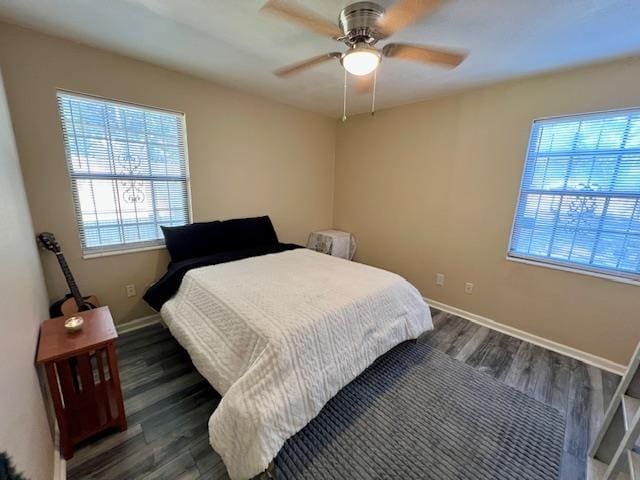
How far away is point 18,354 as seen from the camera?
0.97m

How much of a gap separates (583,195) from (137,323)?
411 cm

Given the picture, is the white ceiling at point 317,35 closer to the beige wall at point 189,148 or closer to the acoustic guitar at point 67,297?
the beige wall at point 189,148

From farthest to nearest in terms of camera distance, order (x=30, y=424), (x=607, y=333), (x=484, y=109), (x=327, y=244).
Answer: (x=327, y=244) < (x=484, y=109) < (x=607, y=333) < (x=30, y=424)

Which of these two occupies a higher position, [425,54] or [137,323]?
[425,54]

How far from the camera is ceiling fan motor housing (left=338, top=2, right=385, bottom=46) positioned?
1.36 meters

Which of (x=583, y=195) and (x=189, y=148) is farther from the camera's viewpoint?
(x=189, y=148)

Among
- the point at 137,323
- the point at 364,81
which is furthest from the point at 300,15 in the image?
the point at 137,323

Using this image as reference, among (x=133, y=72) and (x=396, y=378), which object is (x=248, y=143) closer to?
(x=133, y=72)

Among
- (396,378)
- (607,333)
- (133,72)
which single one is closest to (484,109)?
(607,333)

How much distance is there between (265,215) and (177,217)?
102 centimetres

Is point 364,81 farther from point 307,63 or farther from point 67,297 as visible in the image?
point 67,297

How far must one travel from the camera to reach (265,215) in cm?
336

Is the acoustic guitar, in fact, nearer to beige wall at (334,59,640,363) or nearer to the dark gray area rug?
the dark gray area rug

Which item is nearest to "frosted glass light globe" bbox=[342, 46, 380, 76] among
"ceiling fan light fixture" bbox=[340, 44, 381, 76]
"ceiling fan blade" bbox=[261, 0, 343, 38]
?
"ceiling fan light fixture" bbox=[340, 44, 381, 76]
